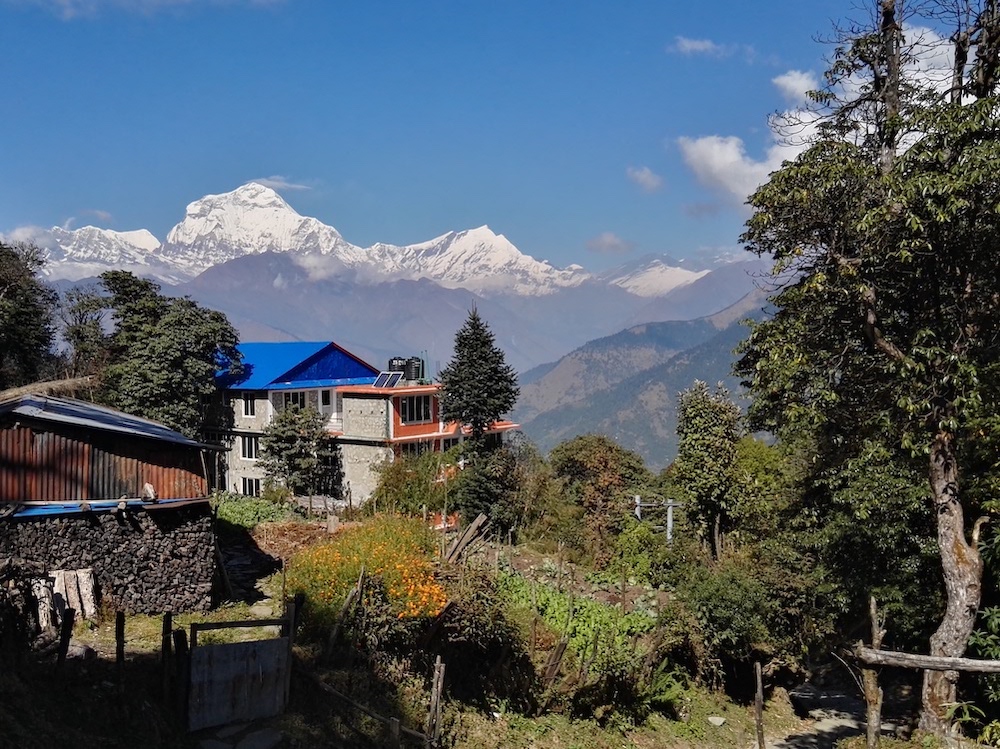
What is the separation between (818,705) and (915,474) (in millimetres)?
10424

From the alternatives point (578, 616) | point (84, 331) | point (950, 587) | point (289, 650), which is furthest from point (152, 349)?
point (950, 587)

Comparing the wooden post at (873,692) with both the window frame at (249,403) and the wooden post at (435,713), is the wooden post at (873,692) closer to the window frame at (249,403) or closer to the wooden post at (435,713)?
the wooden post at (435,713)

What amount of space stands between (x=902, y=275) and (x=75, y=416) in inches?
606

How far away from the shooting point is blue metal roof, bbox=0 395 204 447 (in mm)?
14398

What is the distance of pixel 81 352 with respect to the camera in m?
40.9

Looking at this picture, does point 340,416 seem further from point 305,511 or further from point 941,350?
point 941,350

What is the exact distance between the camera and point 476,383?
32.0 metres

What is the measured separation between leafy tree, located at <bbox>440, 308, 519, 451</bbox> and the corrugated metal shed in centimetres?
1669

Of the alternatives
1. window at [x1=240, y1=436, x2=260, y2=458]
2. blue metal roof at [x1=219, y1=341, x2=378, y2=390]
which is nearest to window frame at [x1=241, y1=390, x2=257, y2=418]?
blue metal roof at [x1=219, y1=341, x2=378, y2=390]

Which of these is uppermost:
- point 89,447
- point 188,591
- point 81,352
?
point 81,352

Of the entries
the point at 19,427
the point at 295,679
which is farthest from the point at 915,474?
the point at 19,427

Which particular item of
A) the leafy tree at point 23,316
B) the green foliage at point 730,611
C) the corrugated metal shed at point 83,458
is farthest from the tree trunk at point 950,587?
the leafy tree at point 23,316

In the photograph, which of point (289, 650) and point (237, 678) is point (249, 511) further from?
point (237, 678)

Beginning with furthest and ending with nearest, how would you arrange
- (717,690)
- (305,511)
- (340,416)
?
(340,416)
(305,511)
(717,690)
